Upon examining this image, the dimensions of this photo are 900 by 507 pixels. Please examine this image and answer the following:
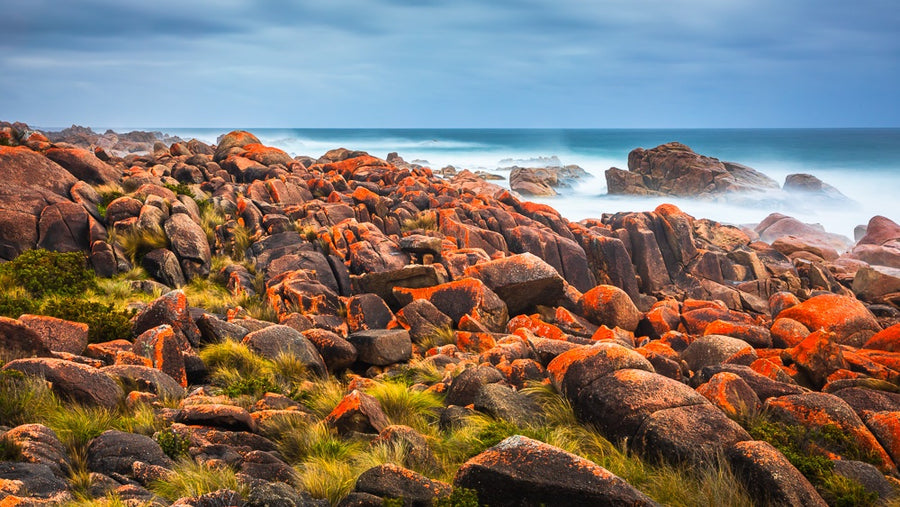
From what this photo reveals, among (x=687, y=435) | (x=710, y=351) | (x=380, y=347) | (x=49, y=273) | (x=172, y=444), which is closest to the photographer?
(x=172, y=444)

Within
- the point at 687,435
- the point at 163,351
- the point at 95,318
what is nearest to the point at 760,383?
the point at 687,435

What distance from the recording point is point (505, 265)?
20406 mm

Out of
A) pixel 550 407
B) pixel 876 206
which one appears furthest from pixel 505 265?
pixel 876 206

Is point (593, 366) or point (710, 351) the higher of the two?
point (593, 366)

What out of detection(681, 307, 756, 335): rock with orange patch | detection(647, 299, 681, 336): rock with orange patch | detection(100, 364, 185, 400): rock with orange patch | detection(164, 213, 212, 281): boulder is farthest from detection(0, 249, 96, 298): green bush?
detection(681, 307, 756, 335): rock with orange patch

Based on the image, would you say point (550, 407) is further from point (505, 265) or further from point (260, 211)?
point (260, 211)

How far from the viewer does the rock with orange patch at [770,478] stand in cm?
712

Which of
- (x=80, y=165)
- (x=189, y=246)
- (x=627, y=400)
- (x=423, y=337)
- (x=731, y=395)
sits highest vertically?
(x=80, y=165)

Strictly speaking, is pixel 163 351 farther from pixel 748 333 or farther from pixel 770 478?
pixel 748 333

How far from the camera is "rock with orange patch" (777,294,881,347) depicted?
17.8 meters

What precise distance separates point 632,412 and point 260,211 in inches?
810

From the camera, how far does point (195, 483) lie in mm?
6652

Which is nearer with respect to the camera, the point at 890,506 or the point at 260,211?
the point at 890,506

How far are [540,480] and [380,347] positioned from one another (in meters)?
8.58
